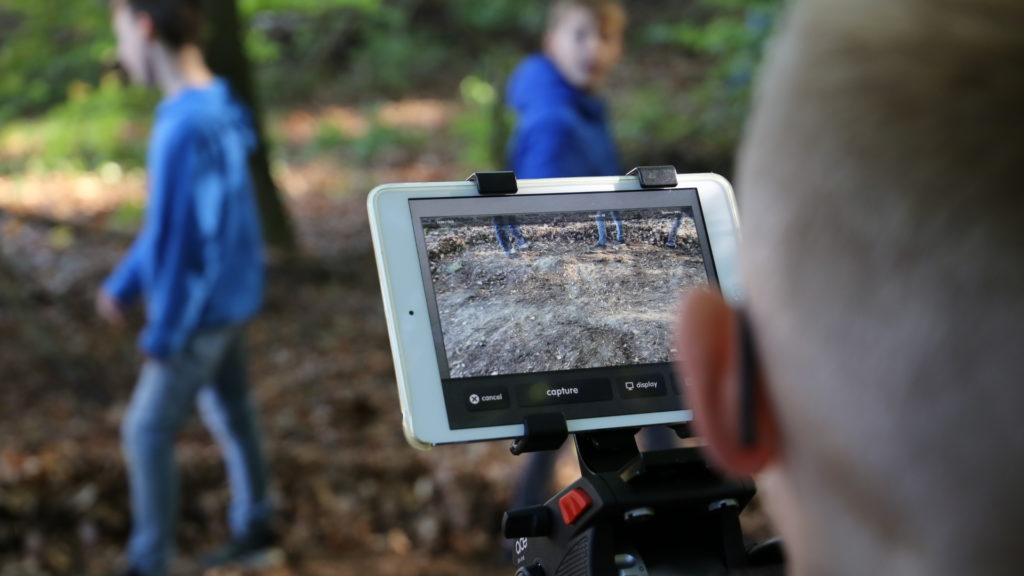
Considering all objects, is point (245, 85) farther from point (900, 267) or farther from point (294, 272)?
point (900, 267)

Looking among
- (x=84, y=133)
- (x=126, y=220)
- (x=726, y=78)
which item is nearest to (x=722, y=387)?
(x=126, y=220)

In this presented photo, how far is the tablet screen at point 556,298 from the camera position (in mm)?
1445

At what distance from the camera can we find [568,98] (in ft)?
12.5

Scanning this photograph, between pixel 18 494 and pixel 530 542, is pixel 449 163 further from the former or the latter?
pixel 530 542

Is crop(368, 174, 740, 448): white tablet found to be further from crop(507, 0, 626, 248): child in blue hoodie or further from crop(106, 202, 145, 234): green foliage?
crop(106, 202, 145, 234): green foliage

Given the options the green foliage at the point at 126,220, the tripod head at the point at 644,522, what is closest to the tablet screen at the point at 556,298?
the tripod head at the point at 644,522

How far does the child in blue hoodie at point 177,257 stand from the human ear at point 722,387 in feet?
10.3

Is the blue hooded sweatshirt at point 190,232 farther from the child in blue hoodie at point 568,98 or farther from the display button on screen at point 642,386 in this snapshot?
the display button on screen at point 642,386

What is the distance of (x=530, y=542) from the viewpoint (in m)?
1.46

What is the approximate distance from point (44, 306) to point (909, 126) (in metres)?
6.87

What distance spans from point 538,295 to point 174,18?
2864mm

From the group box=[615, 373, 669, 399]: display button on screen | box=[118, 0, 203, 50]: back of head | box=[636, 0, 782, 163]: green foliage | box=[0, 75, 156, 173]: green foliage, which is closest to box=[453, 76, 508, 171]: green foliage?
box=[636, 0, 782, 163]: green foliage

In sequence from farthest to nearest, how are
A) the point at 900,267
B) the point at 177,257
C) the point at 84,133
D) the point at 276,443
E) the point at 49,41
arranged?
1. the point at 84,133
2. the point at 49,41
3. the point at 276,443
4. the point at 177,257
5. the point at 900,267

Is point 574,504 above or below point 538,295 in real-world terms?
below
